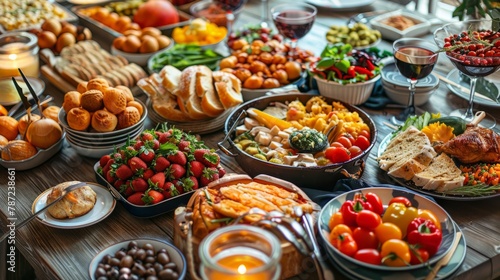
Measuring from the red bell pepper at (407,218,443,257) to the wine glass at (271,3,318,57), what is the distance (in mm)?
1423

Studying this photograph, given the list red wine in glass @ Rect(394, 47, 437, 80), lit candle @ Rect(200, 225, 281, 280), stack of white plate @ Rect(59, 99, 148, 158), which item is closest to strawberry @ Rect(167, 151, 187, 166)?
stack of white plate @ Rect(59, 99, 148, 158)

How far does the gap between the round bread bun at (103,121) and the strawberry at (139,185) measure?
0.37 meters

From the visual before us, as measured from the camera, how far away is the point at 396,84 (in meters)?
2.49

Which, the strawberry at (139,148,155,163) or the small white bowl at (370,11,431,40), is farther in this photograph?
the small white bowl at (370,11,431,40)

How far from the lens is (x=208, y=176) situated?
190 cm

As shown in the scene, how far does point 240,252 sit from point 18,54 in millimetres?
1892

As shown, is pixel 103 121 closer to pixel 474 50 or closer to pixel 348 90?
pixel 348 90

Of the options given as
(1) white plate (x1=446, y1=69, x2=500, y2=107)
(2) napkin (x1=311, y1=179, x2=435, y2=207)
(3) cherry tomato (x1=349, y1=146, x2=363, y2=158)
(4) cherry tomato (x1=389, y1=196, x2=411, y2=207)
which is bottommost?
(1) white plate (x1=446, y1=69, x2=500, y2=107)

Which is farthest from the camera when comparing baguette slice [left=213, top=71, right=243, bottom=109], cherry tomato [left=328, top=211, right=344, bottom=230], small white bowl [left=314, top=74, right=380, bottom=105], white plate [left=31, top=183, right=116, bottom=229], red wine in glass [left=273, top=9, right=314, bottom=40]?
red wine in glass [left=273, top=9, right=314, bottom=40]

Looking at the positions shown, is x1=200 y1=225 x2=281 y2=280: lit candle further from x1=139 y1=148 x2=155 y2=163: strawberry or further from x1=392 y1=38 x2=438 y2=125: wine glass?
x1=392 y1=38 x2=438 y2=125: wine glass

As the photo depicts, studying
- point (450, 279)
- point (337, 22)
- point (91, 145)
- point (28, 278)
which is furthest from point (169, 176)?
point (337, 22)

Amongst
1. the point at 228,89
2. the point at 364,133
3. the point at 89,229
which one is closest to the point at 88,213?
the point at 89,229

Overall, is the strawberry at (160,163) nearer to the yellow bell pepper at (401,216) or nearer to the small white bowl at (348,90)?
the yellow bell pepper at (401,216)

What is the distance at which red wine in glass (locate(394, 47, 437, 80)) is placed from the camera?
7.17ft
